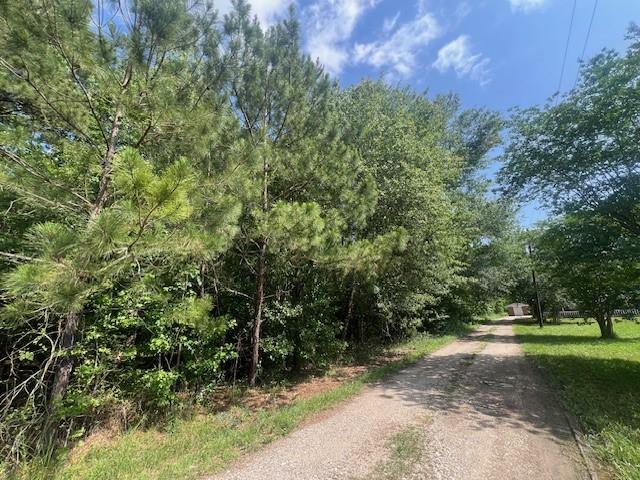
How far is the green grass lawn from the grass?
3.79 m

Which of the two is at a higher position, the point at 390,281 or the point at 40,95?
the point at 40,95

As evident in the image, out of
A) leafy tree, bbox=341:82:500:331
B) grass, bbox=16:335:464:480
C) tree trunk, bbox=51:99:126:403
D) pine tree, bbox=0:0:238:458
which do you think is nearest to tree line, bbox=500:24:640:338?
leafy tree, bbox=341:82:500:331

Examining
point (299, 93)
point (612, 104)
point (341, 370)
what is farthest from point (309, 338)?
point (612, 104)

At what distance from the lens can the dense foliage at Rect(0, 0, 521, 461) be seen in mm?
2625

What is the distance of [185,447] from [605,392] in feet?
25.1

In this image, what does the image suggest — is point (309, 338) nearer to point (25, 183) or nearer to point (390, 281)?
point (390, 281)

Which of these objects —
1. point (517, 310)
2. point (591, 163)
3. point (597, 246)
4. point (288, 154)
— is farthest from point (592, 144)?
point (517, 310)

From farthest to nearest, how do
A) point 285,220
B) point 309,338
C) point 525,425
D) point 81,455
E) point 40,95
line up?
point 309,338 → point 285,220 → point 525,425 → point 81,455 → point 40,95

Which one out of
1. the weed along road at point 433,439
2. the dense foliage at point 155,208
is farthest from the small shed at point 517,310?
the dense foliage at point 155,208

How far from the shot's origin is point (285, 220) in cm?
519

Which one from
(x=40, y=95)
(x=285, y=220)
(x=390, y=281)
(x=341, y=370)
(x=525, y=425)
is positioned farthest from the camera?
(x=390, y=281)

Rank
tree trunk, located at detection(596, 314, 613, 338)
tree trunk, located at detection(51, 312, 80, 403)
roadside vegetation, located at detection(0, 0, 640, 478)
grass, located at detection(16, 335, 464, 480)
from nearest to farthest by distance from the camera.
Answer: roadside vegetation, located at detection(0, 0, 640, 478) < grass, located at detection(16, 335, 464, 480) < tree trunk, located at detection(51, 312, 80, 403) < tree trunk, located at detection(596, 314, 613, 338)

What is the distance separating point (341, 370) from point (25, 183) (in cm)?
749

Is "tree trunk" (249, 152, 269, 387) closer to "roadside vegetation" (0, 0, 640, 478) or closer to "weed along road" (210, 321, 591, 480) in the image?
"roadside vegetation" (0, 0, 640, 478)
